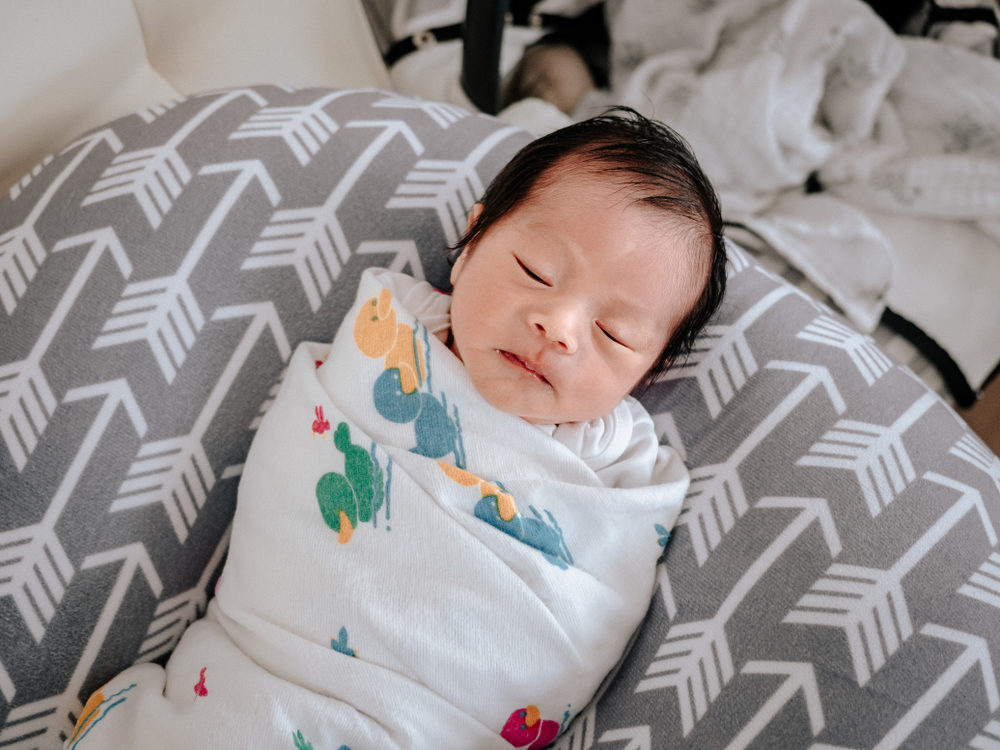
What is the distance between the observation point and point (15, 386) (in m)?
0.91

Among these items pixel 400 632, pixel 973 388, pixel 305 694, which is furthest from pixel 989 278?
pixel 305 694

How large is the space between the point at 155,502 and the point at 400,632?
1.25ft

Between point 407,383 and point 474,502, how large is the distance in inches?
6.9

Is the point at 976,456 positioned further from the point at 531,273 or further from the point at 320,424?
the point at 320,424

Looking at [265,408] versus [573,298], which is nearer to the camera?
[573,298]

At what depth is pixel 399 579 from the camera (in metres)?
0.84

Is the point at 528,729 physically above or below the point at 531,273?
below

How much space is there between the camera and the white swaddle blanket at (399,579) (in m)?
0.81

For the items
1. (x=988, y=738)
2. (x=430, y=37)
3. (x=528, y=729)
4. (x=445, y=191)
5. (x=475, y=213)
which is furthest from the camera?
(x=430, y=37)

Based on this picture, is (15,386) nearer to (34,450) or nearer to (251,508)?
(34,450)

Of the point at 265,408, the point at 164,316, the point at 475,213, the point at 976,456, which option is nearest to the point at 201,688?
the point at 265,408

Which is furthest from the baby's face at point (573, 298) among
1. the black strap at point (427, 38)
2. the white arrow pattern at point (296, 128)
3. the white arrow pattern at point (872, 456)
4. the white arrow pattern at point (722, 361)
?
the black strap at point (427, 38)

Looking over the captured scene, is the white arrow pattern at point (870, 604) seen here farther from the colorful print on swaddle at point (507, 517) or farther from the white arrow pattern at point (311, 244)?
the white arrow pattern at point (311, 244)

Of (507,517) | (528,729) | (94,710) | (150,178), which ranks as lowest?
(528,729)
